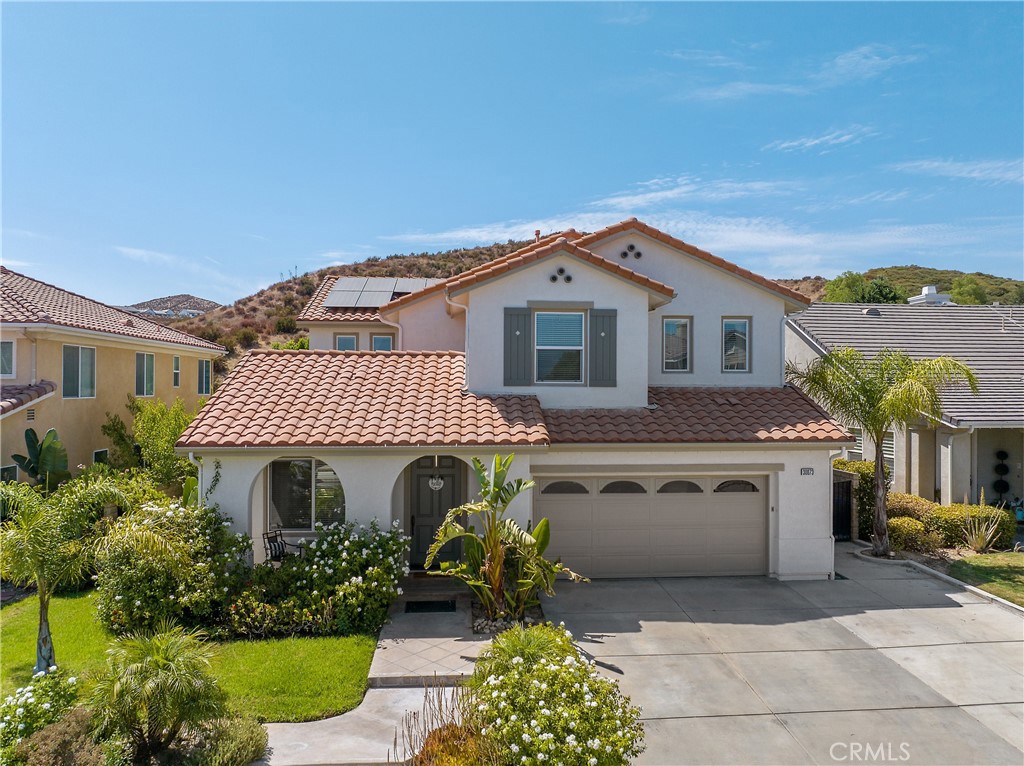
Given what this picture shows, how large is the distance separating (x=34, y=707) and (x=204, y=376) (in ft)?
81.6

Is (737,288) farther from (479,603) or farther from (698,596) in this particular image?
(479,603)

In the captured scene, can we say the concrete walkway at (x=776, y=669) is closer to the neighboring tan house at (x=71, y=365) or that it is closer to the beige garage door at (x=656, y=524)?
the beige garage door at (x=656, y=524)

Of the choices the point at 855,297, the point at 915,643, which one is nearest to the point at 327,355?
the point at 915,643

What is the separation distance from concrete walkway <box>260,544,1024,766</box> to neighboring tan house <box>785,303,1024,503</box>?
5334mm

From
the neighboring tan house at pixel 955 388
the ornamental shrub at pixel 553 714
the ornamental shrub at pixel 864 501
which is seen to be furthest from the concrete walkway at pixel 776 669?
the neighboring tan house at pixel 955 388

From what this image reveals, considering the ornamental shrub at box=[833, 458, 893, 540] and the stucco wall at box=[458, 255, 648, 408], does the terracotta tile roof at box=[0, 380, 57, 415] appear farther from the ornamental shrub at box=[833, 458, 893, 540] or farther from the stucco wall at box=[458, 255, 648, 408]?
the ornamental shrub at box=[833, 458, 893, 540]

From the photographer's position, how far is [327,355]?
14672 mm

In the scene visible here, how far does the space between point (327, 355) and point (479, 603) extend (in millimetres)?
6708

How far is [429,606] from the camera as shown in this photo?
1150 cm

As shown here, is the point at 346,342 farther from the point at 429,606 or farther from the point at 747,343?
the point at 747,343

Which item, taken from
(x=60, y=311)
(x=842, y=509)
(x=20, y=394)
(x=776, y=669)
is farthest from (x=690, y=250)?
(x=60, y=311)

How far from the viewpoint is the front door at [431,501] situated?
13.6 meters

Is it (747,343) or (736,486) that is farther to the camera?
(747,343)

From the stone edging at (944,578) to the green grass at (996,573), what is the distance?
18cm
